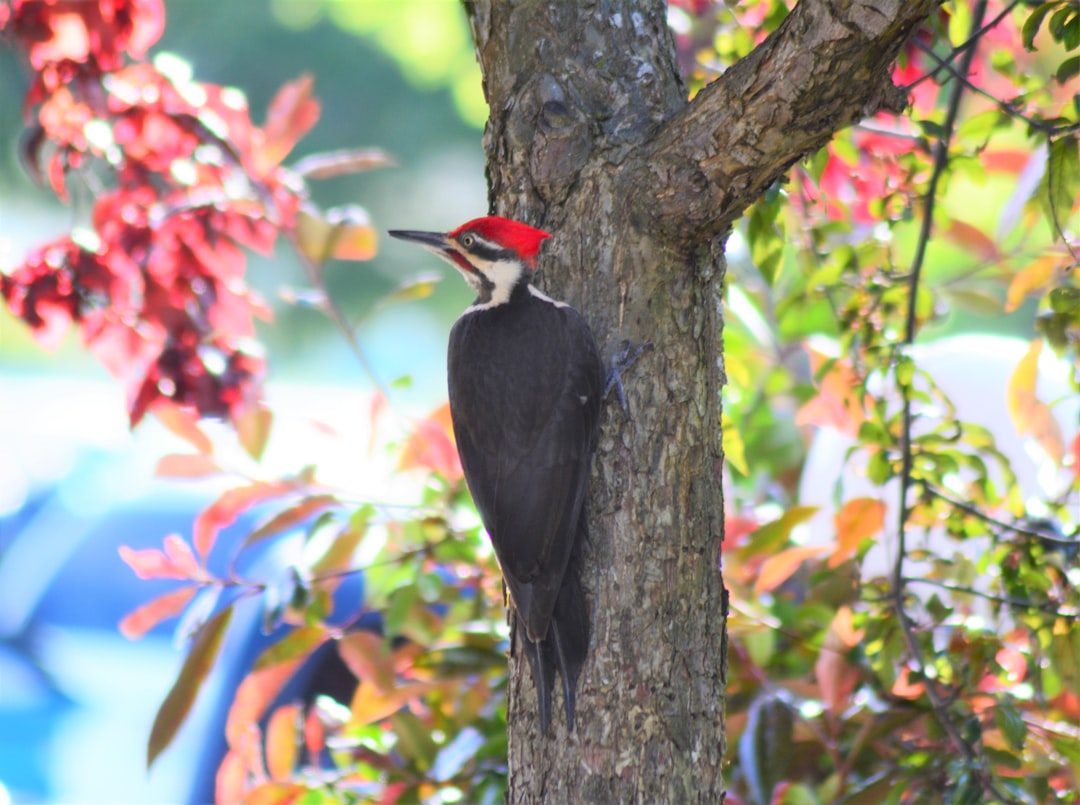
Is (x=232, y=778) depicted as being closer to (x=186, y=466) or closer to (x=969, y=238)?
(x=186, y=466)

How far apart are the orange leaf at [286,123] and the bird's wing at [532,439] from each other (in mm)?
822

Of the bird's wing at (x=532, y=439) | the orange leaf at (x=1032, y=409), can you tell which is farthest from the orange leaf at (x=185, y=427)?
the orange leaf at (x=1032, y=409)

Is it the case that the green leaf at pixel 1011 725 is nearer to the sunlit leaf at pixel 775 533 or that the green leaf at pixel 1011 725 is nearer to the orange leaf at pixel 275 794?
the sunlit leaf at pixel 775 533

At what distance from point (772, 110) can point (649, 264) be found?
0.27m

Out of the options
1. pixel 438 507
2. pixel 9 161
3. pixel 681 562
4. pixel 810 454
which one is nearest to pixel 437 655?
pixel 438 507

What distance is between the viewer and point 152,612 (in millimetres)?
2027

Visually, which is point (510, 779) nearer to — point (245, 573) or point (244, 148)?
point (244, 148)

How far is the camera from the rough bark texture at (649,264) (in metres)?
1.33

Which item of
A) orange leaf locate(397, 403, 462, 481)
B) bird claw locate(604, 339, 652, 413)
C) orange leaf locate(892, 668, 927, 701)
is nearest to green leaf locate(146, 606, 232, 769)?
orange leaf locate(397, 403, 462, 481)

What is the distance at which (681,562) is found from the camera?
4.70 feet

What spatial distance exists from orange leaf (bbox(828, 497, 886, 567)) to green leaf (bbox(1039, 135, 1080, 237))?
21.6 inches

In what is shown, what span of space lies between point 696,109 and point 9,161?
10.6 m

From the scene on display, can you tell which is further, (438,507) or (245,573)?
(245,573)

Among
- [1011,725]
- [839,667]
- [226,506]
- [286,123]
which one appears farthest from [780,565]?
[286,123]
